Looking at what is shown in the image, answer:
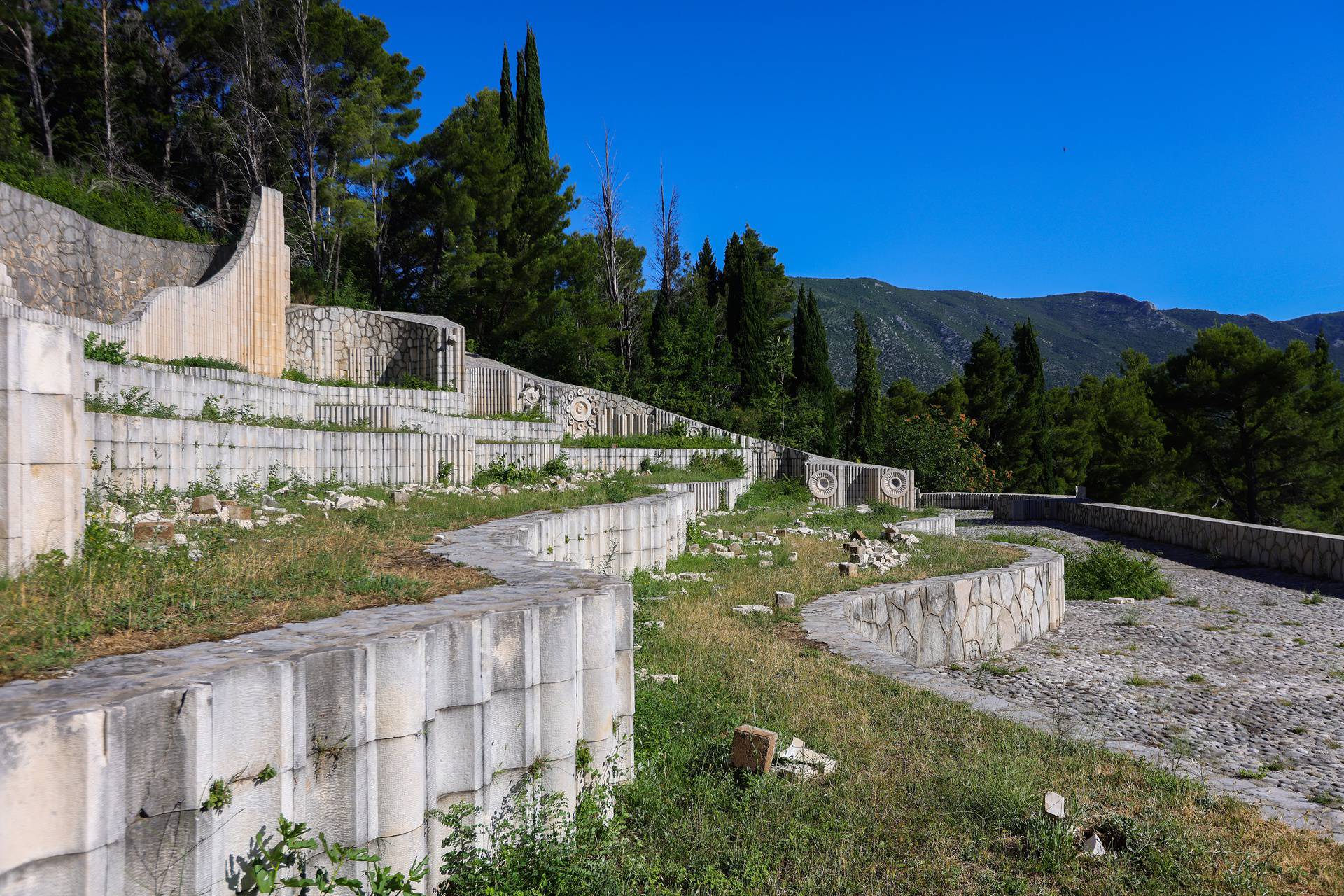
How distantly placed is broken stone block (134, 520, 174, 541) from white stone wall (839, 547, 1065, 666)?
6.00m

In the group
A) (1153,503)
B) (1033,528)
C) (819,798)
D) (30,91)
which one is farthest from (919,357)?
(819,798)

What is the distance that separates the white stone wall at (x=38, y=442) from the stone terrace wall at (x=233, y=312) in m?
9.23

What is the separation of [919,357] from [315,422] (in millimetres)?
101937

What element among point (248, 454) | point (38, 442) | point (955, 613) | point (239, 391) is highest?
point (239, 391)

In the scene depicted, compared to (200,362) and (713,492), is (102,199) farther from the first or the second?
(713,492)

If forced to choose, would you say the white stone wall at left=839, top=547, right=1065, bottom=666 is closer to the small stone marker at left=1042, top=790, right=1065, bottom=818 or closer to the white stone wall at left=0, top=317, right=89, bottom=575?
the small stone marker at left=1042, top=790, right=1065, bottom=818

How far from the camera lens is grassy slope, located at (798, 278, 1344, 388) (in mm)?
104312

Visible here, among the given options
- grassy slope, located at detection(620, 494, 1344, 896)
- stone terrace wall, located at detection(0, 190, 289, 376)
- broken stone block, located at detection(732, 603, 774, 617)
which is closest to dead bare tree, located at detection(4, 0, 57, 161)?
stone terrace wall, located at detection(0, 190, 289, 376)

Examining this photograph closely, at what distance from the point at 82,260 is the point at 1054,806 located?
16772 millimetres

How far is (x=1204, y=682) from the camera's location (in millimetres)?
7789

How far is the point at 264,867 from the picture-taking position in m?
2.55

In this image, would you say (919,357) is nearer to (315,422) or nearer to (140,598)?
(315,422)

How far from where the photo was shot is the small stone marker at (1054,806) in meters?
3.70

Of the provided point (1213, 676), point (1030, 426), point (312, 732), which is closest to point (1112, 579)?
point (1213, 676)
